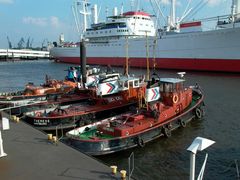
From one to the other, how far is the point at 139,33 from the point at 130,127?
206 feet

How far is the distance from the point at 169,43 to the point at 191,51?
6307 millimetres

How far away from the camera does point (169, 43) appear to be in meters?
57.3

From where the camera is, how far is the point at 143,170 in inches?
483

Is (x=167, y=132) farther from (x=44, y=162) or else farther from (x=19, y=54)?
(x=19, y=54)

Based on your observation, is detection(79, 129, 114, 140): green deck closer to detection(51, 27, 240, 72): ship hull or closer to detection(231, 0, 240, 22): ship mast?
detection(51, 27, 240, 72): ship hull

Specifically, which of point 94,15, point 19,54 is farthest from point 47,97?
point 19,54

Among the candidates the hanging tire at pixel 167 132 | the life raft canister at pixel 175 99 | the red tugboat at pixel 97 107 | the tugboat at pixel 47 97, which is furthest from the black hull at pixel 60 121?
the life raft canister at pixel 175 99

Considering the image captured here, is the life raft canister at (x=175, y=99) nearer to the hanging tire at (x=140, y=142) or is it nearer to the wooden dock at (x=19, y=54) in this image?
the hanging tire at (x=140, y=142)

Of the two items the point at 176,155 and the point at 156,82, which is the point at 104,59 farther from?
the point at 176,155

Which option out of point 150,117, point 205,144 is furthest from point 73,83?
point 205,144

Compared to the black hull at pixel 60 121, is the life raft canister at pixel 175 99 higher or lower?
higher

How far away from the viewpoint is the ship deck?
25.0 feet

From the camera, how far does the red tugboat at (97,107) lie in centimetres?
1741

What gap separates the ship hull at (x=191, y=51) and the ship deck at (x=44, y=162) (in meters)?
32.6
